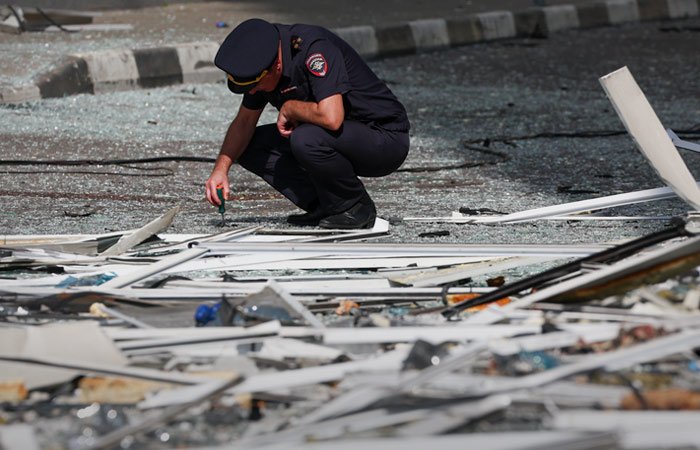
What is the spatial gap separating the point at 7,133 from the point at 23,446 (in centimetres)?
546

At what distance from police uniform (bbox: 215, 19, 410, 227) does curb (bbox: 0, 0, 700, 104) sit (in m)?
3.72

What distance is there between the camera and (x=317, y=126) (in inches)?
225

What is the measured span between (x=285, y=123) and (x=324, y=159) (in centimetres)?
22

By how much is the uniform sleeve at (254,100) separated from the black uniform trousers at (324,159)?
0.22 meters

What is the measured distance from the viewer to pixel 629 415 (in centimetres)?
315

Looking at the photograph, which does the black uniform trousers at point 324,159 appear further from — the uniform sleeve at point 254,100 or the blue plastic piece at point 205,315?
the blue plastic piece at point 205,315

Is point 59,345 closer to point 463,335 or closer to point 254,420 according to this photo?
point 254,420

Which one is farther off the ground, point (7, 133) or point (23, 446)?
point (23, 446)

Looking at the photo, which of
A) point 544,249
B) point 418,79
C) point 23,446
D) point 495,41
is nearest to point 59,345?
point 23,446

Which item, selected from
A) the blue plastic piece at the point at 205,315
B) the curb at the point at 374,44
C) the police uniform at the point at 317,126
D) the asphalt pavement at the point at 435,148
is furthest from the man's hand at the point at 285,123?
the curb at the point at 374,44

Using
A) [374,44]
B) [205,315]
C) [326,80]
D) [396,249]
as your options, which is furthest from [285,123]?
[374,44]

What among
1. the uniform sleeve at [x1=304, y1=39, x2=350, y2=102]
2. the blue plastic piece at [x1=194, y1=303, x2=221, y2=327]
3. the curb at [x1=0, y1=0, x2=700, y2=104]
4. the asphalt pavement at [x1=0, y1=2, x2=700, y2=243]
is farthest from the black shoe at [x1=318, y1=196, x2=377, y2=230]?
the curb at [x1=0, y1=0, x2=700, y2=104]

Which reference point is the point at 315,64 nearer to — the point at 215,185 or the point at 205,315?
the point at 215,185

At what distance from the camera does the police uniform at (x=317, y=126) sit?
18.0ft
